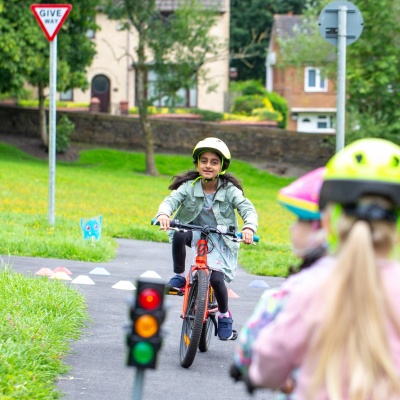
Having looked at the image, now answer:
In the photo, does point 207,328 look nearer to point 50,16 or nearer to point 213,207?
point 213,207

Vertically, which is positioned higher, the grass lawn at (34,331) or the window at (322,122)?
the window at (322,122)

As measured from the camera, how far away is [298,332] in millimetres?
2842

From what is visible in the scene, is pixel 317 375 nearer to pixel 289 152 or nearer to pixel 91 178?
pixel 91 178

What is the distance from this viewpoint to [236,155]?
47.9m

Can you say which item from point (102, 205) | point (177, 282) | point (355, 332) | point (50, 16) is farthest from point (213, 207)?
point (102, 205)

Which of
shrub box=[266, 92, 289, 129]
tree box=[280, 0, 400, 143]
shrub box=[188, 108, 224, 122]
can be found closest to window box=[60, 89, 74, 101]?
shrub box=[188, 108, 224, 122]

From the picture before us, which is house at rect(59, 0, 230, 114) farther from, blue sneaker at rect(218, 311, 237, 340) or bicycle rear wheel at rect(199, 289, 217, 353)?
blue sneaker at rect(218, 311, 237, 340)

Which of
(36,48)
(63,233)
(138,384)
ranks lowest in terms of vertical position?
(63,233)

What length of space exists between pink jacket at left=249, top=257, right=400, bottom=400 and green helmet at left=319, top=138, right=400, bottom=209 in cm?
19

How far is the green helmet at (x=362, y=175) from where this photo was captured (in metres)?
2.89

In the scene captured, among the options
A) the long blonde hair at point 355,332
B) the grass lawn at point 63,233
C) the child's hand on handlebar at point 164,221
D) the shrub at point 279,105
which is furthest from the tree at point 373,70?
the long blonde hair at point 355,332

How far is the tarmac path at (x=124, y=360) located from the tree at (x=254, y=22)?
61725mm

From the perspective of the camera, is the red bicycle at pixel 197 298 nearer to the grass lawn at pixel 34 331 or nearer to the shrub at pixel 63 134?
the grass lawn at pixel 34 331

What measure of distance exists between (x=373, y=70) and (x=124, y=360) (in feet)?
114
